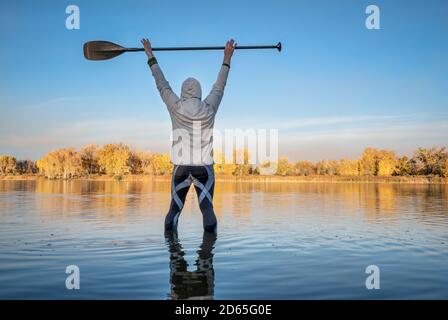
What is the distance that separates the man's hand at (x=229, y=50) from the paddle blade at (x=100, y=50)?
2.43m

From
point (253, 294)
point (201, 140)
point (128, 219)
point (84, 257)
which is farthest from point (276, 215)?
point (253, 294)

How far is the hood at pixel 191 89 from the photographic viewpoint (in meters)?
8.03

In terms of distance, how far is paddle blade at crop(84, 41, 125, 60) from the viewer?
Result: 9477 mm

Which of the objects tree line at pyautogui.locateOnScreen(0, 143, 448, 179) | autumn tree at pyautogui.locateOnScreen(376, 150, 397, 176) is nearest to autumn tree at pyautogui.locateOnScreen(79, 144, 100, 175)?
tree line at pyautogui.locateOnScreen(0, 143, 448, 179)

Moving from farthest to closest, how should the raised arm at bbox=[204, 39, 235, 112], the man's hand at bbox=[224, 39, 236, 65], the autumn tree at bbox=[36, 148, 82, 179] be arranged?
the autumn tree at bbox=[36, 148, 82, 179]
the man's hand at bbox=[224, 39, 236, 65]
the raised arm at bbox=[204, 39, 235, 112]

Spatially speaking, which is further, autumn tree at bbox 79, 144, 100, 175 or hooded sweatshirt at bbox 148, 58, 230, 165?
autumn tree at bbox 79, 144, 100, 175

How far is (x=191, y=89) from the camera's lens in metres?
8.03

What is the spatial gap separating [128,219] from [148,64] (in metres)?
4.43

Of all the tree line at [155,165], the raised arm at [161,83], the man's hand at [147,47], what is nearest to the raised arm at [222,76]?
the raised arm at [161,83]

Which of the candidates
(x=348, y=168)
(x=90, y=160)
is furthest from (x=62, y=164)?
(x=348, y=168)

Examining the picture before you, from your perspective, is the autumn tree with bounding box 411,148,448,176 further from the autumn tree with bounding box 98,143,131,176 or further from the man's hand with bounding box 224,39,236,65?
the man's hand with bounding box 224,39,236,65

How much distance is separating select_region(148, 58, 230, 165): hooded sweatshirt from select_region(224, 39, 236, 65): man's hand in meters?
0.12
